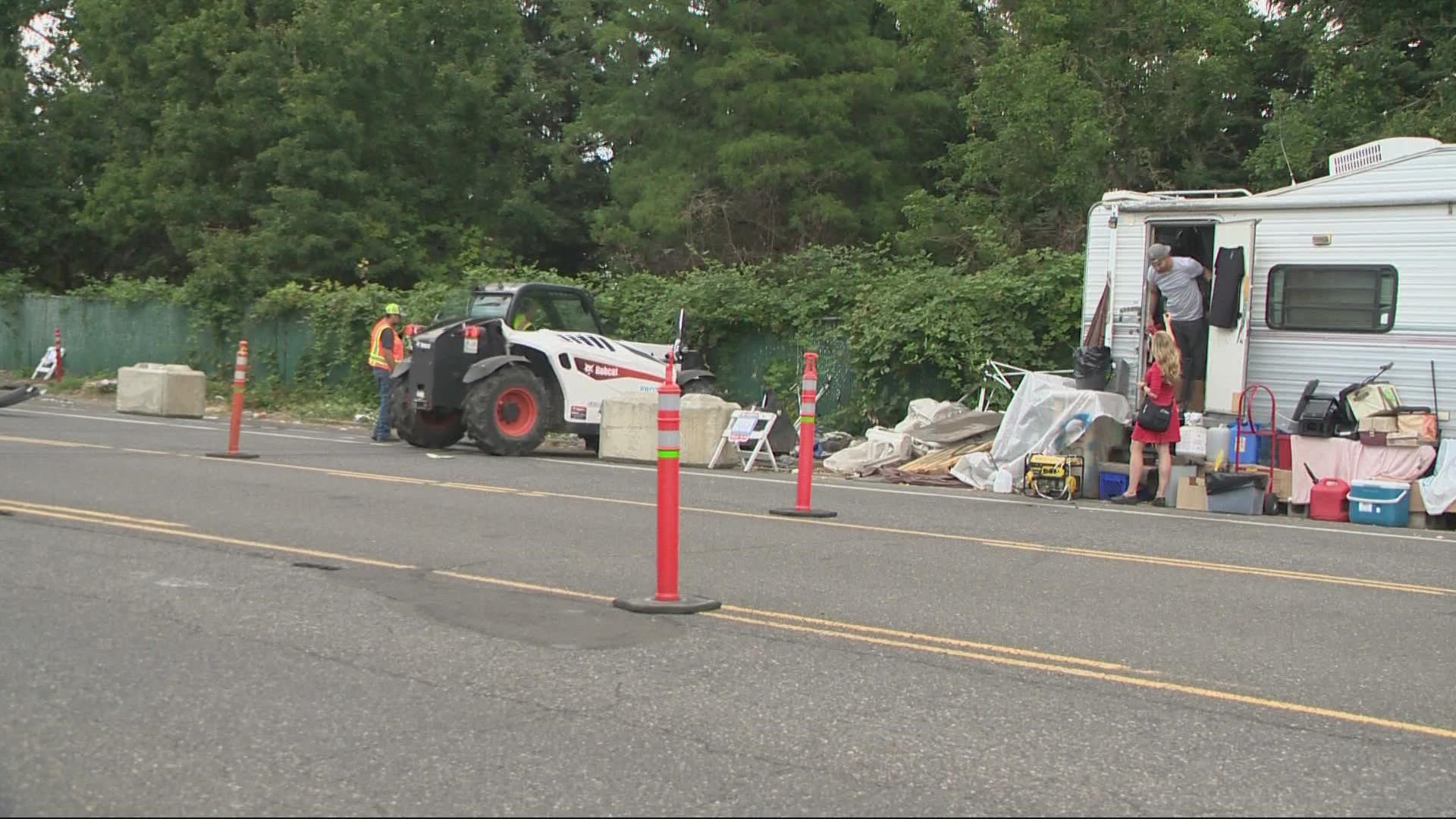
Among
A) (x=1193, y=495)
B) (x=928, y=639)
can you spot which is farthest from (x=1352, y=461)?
(x=928, y=639)

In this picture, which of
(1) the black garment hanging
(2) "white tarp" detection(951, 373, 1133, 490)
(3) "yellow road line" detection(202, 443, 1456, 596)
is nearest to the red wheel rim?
(3) "yellow road line" detection(202, 443, 1456, 596)

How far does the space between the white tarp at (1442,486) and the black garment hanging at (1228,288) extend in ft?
8.43

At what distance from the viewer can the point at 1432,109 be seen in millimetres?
25672

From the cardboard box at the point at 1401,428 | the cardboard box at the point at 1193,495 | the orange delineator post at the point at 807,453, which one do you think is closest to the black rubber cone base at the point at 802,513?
the orange delineator post at the point at 807,453

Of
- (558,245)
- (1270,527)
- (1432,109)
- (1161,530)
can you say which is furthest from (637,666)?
(558,245)

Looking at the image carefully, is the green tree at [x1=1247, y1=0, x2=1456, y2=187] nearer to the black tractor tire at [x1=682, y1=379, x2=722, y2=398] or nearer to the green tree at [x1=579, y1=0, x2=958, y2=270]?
the green tree at [x1=579, y1=0, x2=958, y2=270]

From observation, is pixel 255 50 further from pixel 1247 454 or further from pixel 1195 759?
pixel 1195 759

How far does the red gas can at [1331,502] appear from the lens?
14.0 m

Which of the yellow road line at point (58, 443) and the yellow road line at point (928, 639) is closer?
the yellow road line at point (928, 639)

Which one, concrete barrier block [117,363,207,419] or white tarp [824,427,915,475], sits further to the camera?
concrete barrier block [117,363,207,419]

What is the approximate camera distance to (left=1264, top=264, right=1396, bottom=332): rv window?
15000 mm

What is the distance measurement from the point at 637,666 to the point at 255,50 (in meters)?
34.5

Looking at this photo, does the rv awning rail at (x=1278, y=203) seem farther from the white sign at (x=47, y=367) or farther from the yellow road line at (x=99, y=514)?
the white sign at (x=47, y=367)

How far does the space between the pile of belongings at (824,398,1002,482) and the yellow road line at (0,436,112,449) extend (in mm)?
8451
